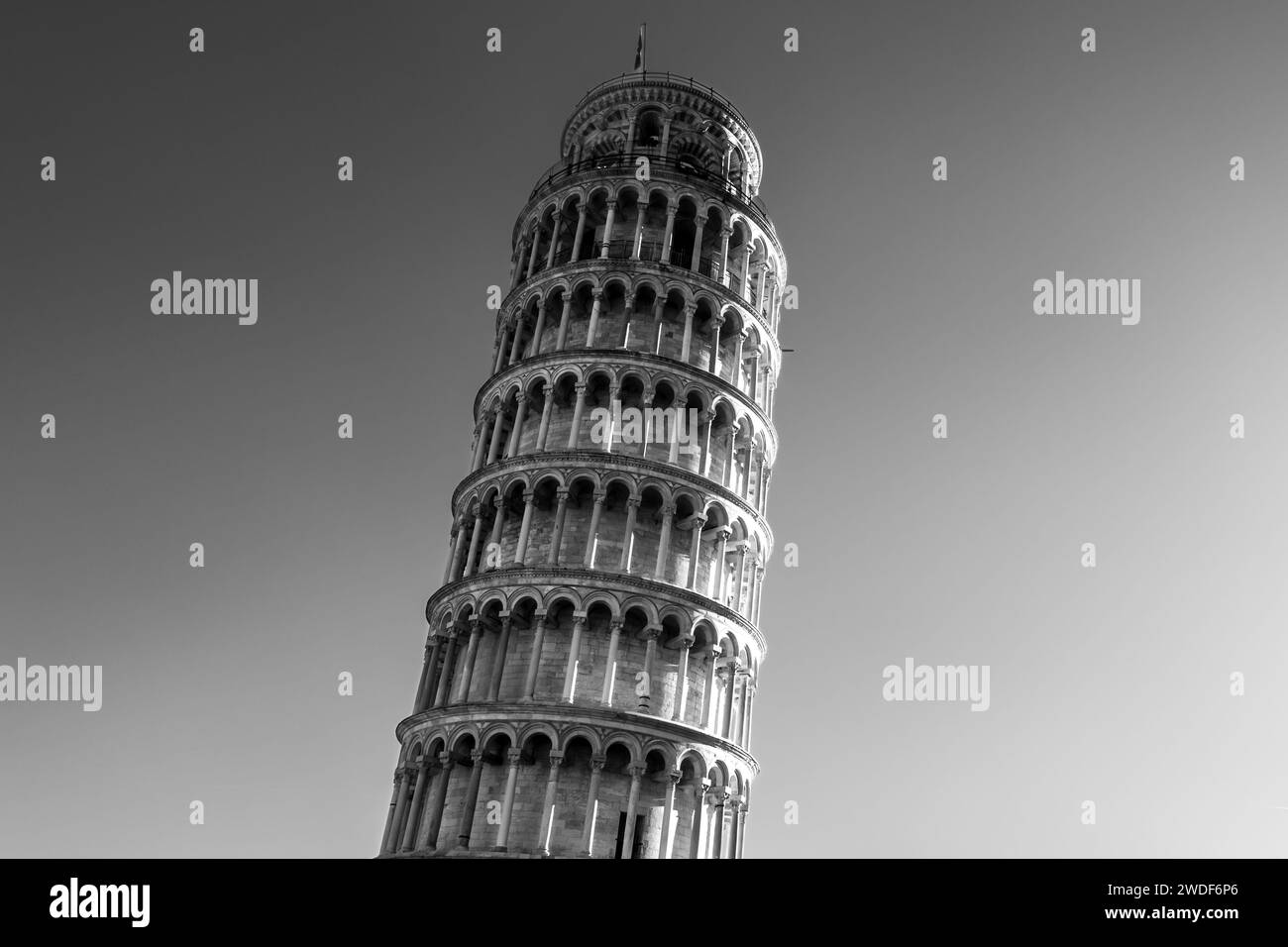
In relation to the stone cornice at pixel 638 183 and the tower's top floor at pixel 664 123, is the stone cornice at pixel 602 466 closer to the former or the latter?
the stone cornice at pixel 638 183

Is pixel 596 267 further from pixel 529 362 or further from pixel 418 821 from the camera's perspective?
pixel 418 821

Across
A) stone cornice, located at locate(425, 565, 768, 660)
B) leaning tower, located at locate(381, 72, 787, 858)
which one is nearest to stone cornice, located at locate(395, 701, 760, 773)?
leaning tower, located at locate(381, 72, 787, 858)

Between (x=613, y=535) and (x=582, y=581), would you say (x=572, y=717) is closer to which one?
(x=582, y=581)

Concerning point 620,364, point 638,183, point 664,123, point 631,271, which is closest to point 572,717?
point 620,364

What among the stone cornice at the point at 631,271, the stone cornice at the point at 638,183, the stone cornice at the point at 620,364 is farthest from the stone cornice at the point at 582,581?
the stone cornice at the point at 638,183
